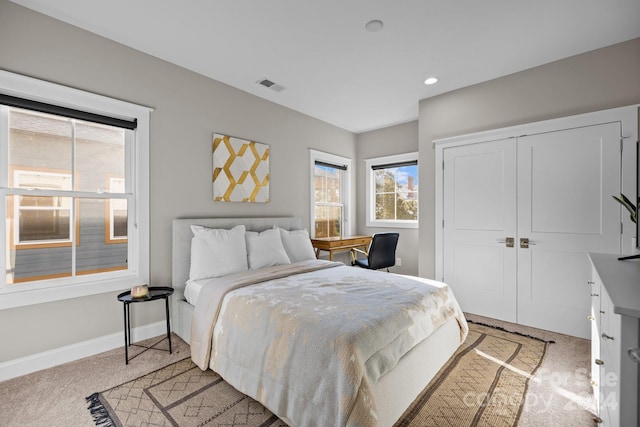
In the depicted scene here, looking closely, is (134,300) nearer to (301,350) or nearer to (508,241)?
(301,350)

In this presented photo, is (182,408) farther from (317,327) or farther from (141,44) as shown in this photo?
(141,44)

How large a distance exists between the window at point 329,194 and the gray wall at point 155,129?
0.52 meters

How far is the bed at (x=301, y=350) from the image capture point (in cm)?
140

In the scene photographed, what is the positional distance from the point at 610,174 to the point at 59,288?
186 inches

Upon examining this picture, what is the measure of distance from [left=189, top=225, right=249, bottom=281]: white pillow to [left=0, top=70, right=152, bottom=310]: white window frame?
0.46 metres

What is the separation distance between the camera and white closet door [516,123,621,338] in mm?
2643

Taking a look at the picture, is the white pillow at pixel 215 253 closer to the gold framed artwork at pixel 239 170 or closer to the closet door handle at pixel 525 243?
the gold framed artwork at pixel 239 170

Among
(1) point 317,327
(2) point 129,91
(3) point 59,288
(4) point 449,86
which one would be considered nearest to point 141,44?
(2) point 129,91

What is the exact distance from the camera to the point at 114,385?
6.57 ft

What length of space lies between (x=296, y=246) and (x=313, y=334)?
6.44 feet

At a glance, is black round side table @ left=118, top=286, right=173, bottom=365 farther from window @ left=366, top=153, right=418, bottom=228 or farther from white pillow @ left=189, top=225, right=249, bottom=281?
window @ left=366, top=153, right=418, bottom=228

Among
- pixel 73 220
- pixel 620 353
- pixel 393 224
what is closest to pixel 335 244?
pixel 393 224

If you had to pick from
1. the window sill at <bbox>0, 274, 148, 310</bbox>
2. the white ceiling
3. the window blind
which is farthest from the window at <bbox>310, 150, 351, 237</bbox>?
the window sill at <bbox>0, 274, 148, 310</bbox>

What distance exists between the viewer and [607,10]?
2150 millimetres
